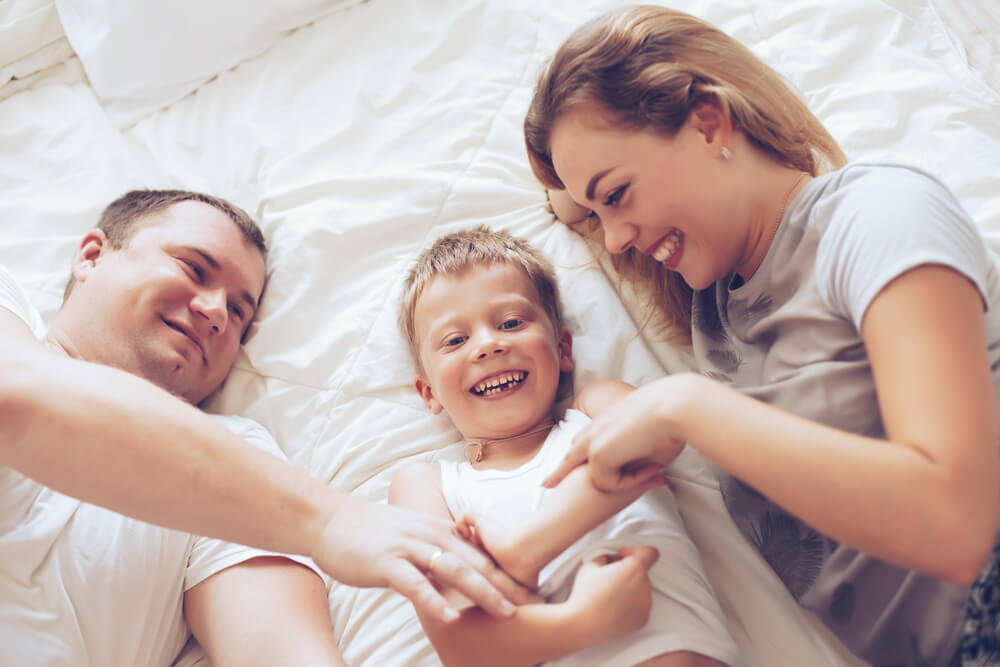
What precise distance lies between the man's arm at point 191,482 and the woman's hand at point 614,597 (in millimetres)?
84

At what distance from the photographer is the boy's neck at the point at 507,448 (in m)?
1.21

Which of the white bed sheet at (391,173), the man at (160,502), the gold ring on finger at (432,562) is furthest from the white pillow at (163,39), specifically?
the gold ring on finger at (432,562)

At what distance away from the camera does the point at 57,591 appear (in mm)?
1065

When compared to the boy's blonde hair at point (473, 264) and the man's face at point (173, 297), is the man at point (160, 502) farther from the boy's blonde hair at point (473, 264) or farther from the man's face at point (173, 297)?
the boy's blonde hair at point (473, 264)

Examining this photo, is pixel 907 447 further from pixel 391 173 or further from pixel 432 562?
pixel 391 173

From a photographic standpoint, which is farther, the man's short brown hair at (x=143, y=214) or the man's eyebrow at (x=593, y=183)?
the man's short brown hair at (x=143, y=214)

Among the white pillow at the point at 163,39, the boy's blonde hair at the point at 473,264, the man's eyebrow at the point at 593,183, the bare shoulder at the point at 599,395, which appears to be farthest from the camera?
the white pillow at the point at 163,39

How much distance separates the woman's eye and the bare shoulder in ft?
1.01

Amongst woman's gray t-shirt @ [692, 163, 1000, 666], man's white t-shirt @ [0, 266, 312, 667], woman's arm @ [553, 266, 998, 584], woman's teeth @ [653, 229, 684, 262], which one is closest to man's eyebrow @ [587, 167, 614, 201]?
woman's teeth @ [653, 229, 684, 262]

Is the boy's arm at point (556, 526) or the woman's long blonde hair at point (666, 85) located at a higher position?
the woman's long blonde hair at point (666, 85)

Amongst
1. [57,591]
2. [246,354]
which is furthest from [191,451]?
[246,354]

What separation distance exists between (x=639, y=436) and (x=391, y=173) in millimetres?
946

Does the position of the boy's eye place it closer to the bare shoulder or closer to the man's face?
the man's face

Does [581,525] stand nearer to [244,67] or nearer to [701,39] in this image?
[701,39]
